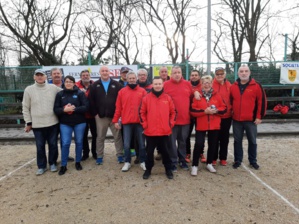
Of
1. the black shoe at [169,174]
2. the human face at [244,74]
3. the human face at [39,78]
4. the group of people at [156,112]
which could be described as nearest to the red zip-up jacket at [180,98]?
the group of people at [156,112]

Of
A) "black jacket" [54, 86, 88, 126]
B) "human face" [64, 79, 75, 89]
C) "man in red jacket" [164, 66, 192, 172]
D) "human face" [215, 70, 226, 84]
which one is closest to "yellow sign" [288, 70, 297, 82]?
"human face" [215, 70, 226, 84]

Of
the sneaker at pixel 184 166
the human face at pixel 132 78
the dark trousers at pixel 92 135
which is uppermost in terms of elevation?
the human face at pixel 132 78

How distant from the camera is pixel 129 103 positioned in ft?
13.7

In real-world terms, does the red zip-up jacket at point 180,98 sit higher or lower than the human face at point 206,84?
lower

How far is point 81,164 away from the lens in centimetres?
484

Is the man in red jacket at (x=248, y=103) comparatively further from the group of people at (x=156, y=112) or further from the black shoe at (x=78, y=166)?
the black shoe at (x=78, y=166)

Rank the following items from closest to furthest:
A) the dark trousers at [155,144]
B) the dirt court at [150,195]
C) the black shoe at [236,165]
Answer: the dirt court at [150,195], the dark trousers at [155,144], the black shoe at [236,165]

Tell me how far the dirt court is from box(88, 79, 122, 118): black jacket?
45.7 inches

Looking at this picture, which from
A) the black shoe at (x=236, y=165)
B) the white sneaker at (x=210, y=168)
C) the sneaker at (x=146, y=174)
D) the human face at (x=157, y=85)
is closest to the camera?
the human face at (x=157, y=85)

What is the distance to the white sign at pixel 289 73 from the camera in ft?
30.8

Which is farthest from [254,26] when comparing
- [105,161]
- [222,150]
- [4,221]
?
[4,221]

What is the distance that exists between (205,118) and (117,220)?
221 cm

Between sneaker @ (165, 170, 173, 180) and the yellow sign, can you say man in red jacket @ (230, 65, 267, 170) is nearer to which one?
sneaker @ (165, 170, 173, 180)

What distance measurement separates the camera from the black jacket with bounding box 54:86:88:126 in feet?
13.9
